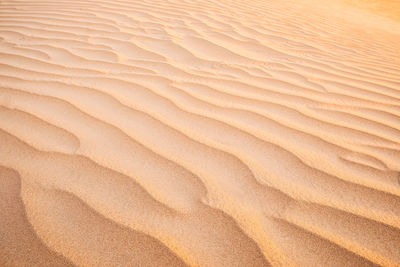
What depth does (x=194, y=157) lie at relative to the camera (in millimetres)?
1255

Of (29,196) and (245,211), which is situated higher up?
(245,211)

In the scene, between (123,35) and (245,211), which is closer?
(245,211)

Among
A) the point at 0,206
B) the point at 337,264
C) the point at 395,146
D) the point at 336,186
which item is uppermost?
the point at 395,146

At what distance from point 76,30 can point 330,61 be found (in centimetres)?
255

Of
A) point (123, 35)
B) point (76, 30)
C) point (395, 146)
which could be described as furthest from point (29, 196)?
point (76, 30)

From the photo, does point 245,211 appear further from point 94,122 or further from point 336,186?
point 94,122

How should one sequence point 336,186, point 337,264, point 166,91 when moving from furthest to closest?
point 166,91 → point 336,186 → point 337,264

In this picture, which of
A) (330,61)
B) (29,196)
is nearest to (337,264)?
(29,196)

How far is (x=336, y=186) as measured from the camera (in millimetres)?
1139

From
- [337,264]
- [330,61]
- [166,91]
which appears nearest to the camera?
[337,264]

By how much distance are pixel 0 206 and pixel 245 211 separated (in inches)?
35.1

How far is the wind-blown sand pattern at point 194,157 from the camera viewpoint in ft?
3.03

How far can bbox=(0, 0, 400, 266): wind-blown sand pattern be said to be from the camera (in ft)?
3.03

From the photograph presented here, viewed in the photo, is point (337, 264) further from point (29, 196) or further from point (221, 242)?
point (29, 196)
